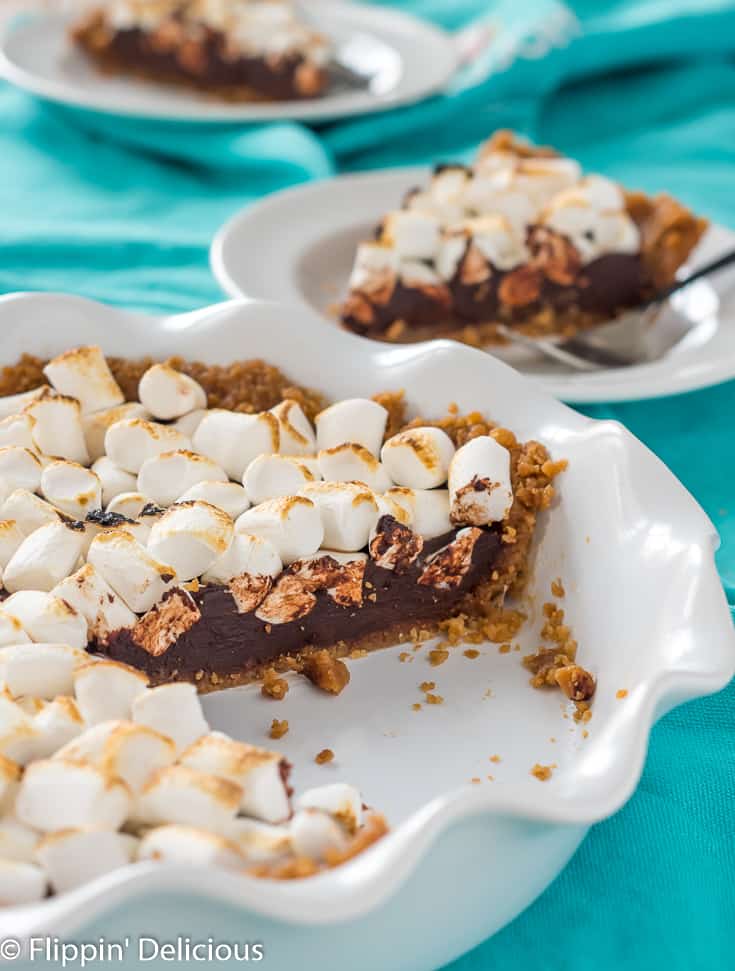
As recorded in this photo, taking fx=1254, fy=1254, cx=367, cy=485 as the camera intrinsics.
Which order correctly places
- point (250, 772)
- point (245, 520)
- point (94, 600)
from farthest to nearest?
point (245, 520), point (94, 600), point (250, 772)

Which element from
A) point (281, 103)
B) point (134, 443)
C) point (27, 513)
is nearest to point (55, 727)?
point (27, 513)

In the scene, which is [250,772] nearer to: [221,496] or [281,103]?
[221,496]

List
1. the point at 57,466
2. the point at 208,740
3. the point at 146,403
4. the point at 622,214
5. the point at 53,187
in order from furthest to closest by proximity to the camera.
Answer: the point at 53,187 < the point at 622,214 < the point at 146,403 < the point at 57,466 < the point at 208,740

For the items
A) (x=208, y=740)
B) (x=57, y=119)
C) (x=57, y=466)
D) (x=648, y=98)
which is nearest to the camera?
(x=208, y=740)

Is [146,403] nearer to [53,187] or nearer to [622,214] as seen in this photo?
[622,214]

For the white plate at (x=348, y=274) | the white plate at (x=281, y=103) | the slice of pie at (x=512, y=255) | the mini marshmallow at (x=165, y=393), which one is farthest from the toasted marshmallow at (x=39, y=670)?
the white plate at (x=281, y=103)

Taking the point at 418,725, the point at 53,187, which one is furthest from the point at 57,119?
the point at 418,725

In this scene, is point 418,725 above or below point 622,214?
below
